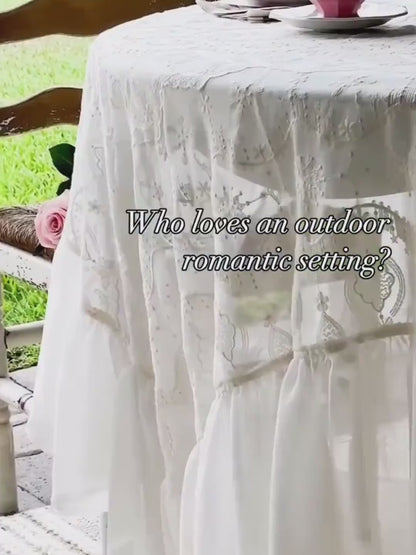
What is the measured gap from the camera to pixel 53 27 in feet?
6.92

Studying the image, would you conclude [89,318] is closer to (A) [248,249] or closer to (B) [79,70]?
(A) [248,249]

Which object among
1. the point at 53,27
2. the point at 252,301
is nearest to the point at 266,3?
the point at 252,301

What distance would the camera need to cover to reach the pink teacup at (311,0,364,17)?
1290 millimetres

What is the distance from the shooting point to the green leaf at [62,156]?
6.03ft

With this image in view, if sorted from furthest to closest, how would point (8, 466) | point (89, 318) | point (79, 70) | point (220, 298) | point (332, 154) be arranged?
point (79, 70) → point (8, 466) → point (89, 318) → point (220, 298) → point (332, 154)

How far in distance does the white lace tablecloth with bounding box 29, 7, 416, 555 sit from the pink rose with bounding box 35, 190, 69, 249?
0.41 meters

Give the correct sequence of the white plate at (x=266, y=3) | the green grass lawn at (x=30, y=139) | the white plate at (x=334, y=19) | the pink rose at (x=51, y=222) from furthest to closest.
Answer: the green grass lawn at (x=30, y=139) → the pink rose at (x=51, y=222) → the white plate at (x=266, y=3) → the white plate at (x=334, y=19)

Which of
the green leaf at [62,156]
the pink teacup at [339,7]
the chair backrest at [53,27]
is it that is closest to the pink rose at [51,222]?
the green leaf at [62,156]

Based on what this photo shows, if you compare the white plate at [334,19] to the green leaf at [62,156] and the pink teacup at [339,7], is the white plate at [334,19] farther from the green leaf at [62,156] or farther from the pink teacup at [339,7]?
the green leaf at [62,156]

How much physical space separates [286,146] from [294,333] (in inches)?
6.9

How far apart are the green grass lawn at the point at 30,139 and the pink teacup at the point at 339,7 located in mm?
918

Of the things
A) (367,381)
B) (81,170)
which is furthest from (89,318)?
(367,381)

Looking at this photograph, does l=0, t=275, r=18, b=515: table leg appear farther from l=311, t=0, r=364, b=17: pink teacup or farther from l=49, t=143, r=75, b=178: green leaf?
l=311, t=0, r=364, b=17: pink teacup

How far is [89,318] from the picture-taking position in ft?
4.27
